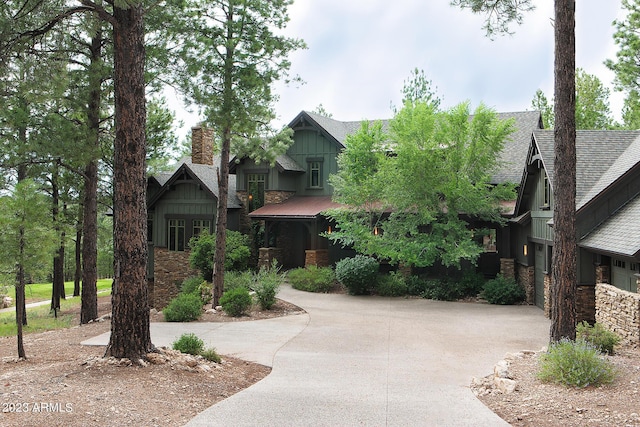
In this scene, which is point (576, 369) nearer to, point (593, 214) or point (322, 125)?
point (593, 214)

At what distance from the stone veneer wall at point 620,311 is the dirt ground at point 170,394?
0.98 meters

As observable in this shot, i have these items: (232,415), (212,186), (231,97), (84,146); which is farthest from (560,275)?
(212,186)

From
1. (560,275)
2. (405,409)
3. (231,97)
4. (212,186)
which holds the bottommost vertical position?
(405,409)

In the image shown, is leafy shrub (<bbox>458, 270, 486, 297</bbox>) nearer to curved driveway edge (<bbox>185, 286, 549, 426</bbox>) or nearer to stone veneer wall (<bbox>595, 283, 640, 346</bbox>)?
curved driveway edge (<bbox>185, 286, 549, 426</bbox>)

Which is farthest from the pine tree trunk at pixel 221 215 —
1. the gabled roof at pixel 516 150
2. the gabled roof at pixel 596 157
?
the gabled roof at pixel 516 150

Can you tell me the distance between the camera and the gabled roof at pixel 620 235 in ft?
36.3

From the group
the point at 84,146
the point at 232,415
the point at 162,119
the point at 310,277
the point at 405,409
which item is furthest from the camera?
the point at 162,119

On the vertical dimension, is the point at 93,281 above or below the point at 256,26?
below

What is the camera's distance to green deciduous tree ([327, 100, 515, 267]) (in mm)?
18297

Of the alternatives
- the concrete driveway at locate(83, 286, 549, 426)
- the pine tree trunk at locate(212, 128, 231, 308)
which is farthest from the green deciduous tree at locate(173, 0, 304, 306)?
the concrete driveway at locate(83, 286, 549, 426)

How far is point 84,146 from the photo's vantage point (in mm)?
14938

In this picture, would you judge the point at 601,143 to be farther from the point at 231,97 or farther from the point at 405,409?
the point at 405,409

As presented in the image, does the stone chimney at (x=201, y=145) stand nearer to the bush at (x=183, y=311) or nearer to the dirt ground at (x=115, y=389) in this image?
the bush at (x=183, y=311)

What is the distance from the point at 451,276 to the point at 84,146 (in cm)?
1331
